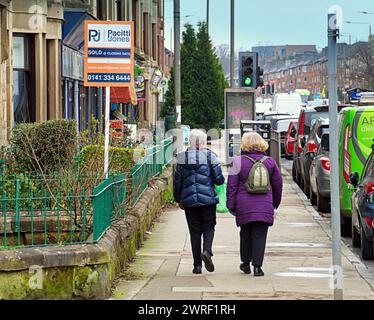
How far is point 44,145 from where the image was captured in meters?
14.4

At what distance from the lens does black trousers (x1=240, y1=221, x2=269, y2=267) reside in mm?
11711

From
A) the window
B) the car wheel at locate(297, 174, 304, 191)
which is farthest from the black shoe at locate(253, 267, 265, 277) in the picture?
the car wheel at locate(297, 174, 304, 191)

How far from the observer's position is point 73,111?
30125mm

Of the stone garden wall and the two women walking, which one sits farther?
the two women walking

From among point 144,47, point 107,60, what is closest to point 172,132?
point 107,60

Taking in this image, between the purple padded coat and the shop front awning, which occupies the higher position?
the shop front awning

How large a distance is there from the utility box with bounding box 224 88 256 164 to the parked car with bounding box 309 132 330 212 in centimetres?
1212

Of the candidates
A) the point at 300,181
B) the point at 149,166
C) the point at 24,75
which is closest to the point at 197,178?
the point at 149,166

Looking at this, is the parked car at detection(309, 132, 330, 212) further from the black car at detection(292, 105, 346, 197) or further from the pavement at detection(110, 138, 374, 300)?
the black car at detection(292, 105, 346, 197)

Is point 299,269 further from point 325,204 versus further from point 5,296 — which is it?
point 325,204

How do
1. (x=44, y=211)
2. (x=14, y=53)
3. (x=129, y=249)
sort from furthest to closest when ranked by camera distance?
(x=14, y=53)
(x=129, y=249)
(x=44, y=211)

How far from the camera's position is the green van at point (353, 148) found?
1611 centimetres

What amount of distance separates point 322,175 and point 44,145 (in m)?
6.46

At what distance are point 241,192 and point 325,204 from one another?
818 centimetres
